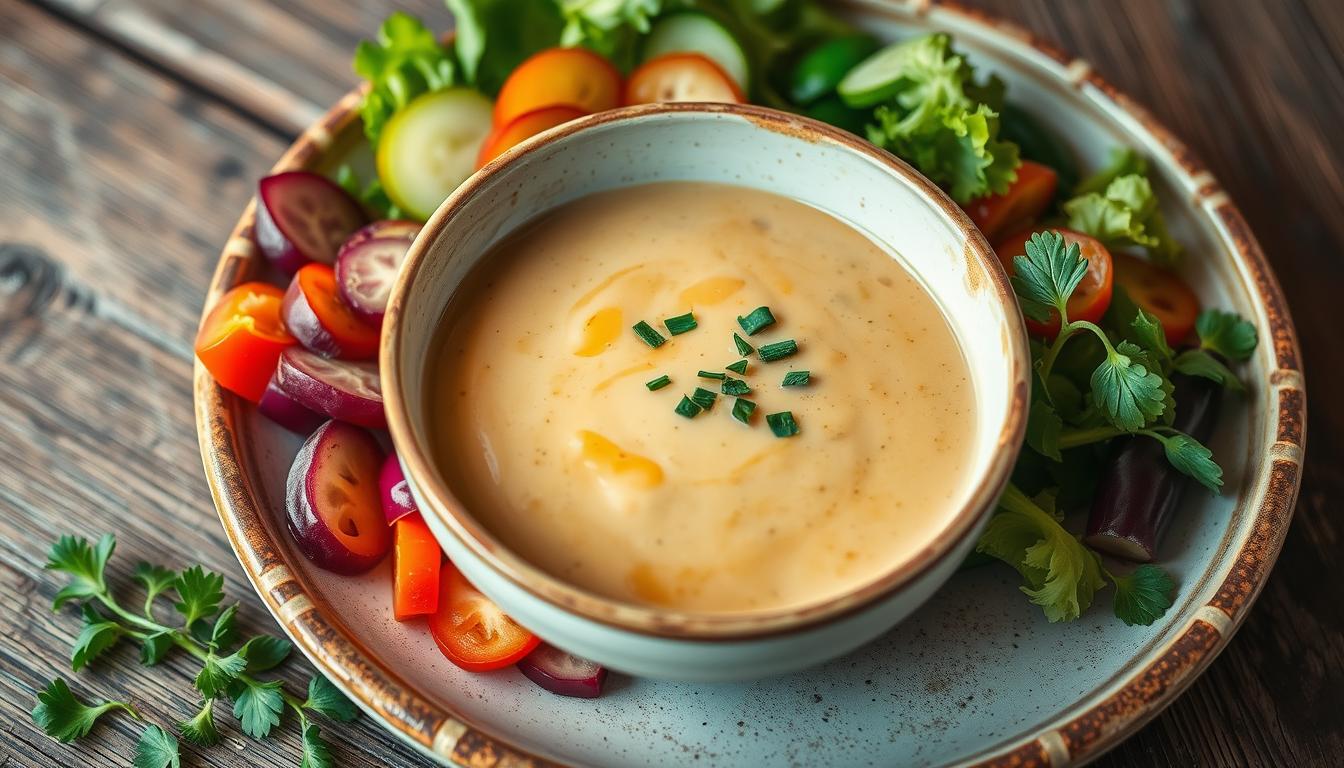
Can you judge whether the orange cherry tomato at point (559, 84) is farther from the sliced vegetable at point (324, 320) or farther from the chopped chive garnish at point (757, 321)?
the chopped chive garnish at point (757, 321)

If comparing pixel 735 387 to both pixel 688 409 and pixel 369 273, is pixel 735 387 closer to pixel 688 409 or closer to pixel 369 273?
pixel 688 409

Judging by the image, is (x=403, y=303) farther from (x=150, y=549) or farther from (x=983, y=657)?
(x=983, y=657)

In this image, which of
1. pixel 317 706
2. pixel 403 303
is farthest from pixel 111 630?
pixel 403 303

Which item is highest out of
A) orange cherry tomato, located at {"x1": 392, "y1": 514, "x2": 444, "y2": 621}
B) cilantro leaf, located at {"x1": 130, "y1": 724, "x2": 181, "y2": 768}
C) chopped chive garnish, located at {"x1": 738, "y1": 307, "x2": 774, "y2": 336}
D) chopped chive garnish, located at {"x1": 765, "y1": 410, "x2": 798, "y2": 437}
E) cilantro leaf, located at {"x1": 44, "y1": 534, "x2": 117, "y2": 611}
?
chopped chive garnish, located at {"x1": 738, "y1": 307, "x2": 774, "y2": 336}

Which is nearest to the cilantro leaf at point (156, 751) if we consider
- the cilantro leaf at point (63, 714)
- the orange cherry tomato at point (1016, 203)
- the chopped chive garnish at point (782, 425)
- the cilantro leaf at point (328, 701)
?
the cilantro leaf at point (63, 714)

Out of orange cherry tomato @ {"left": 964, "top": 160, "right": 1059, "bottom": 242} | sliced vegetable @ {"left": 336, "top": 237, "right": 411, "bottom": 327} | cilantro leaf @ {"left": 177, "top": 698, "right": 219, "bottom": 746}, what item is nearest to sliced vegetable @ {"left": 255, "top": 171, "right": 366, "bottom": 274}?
sliced vegetable @ {"left": 336, "top": 237, "right": 411, "bottom": 327}

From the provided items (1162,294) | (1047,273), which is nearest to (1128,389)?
(1047,273)

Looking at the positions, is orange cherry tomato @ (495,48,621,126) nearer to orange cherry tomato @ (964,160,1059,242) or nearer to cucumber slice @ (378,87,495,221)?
cucumber slice @ (378,87,495,221)
